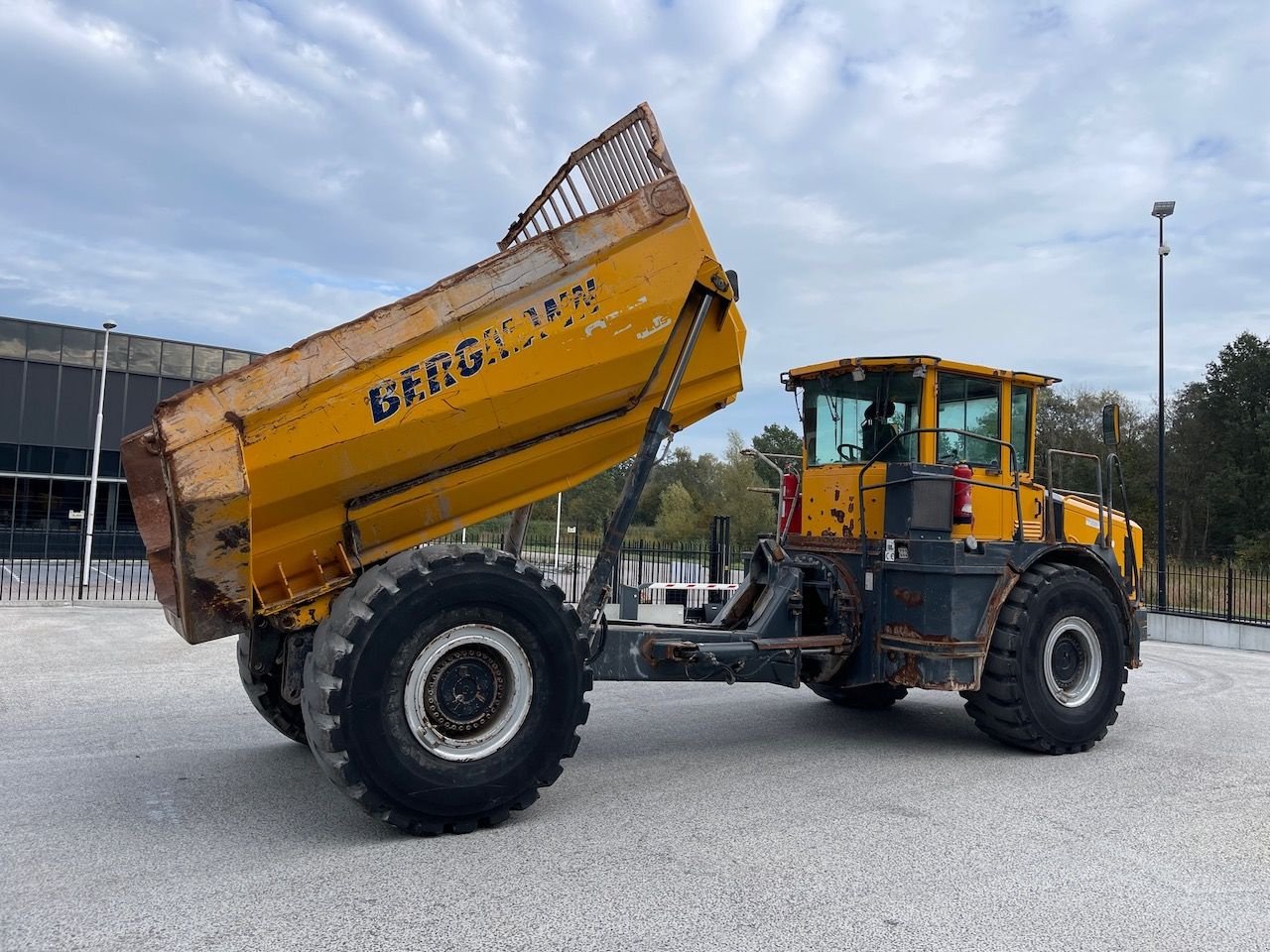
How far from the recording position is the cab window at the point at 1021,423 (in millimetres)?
7426

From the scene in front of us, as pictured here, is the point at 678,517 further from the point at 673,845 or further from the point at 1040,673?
the point at 673,845

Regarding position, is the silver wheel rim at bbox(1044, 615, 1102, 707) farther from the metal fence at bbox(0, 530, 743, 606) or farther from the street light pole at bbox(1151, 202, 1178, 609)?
the street light pole at bbox(1151, 202, 1178, 609)

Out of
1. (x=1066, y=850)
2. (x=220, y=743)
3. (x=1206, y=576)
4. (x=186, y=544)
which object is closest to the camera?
(x=186, y=544)

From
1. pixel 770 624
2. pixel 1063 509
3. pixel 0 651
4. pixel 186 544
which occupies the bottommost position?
pixel 0 651

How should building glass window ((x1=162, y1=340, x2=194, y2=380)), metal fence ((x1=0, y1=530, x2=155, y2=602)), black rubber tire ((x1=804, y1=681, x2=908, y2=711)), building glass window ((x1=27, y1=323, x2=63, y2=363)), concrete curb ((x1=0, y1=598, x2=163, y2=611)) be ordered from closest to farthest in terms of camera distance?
black rubber tire ((x1=804, y1=681, x2=908, y2=711)) → concrete curb ((x1=0, y1=598, x2=163, y2=611)) → metal fence ((x1=0, y1=530, x2=155, y2=602)) → building glass window ((x1=27, y1=323, x2=63, y2=363)) → building glass window ((x1=162, y1=340, x2=194, y2=380))

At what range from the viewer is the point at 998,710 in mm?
6645

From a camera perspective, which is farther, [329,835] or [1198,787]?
[1198,787]

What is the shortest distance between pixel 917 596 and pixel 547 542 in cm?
1865

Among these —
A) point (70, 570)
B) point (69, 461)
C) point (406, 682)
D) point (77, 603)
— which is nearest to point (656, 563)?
point (77, 603)

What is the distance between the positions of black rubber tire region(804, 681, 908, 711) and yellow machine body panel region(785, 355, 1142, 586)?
1565mm

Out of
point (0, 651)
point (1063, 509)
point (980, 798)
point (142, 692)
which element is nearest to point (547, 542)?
point (0, 651)

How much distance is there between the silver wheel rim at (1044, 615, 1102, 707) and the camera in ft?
22.7

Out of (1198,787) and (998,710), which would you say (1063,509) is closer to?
(998,710)

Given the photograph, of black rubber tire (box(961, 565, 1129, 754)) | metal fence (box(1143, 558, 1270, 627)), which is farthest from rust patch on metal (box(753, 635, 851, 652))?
metal fence (box(1143, 558, 1270, 627))
